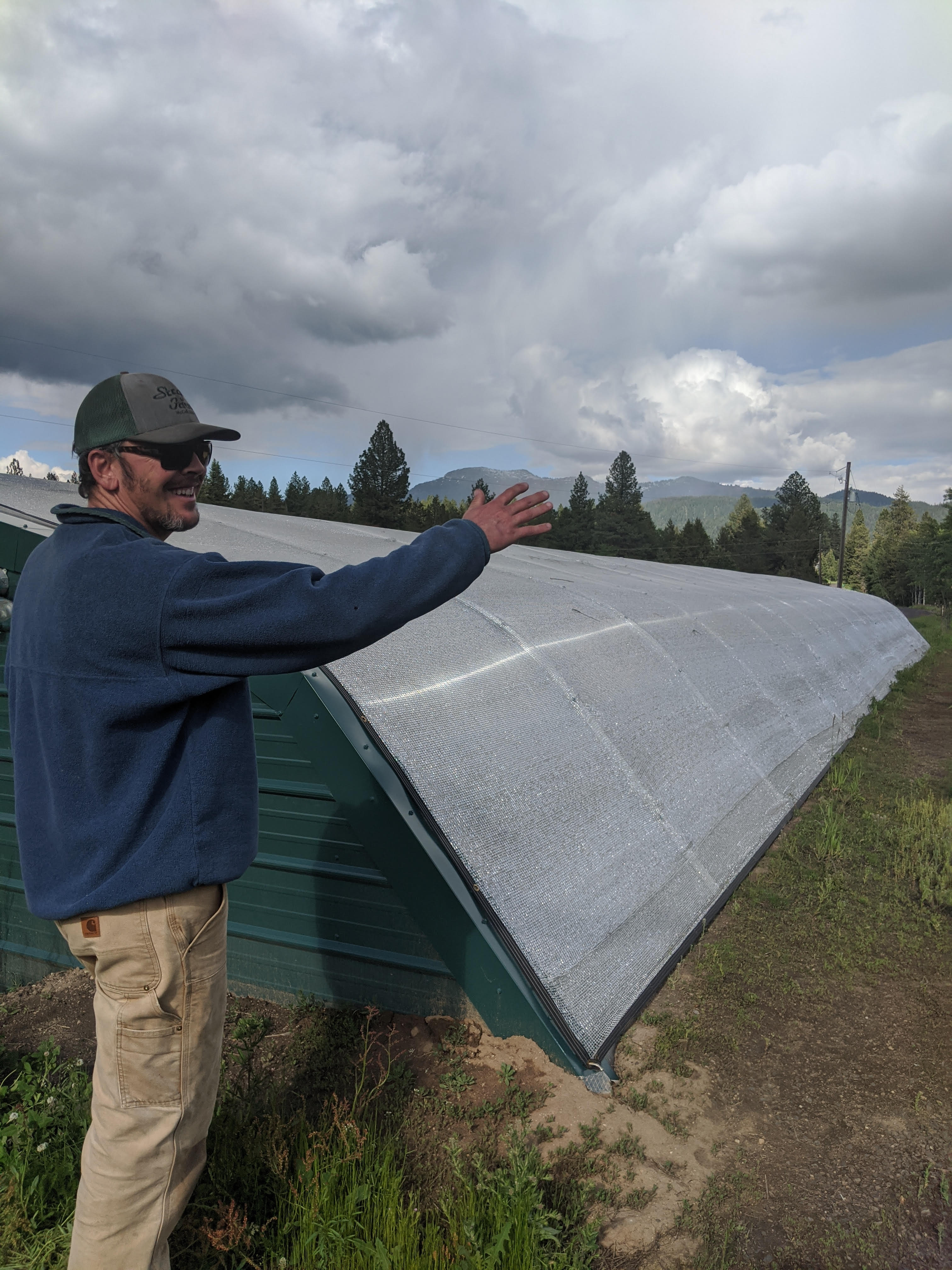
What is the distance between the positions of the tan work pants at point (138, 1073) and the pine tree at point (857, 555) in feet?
244

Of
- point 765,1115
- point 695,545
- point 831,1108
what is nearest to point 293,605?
point 765,1115

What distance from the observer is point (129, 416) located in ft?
5.63

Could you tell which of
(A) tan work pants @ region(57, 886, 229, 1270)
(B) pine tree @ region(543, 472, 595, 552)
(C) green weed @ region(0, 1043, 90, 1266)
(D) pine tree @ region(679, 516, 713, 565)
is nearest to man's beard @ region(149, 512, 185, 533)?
(A) tan work pants @ region(57, 886, 229, 1270)

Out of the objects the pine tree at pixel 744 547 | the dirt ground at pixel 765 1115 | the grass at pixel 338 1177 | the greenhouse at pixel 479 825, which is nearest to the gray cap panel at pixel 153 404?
the greenhouse at pixel 479 825

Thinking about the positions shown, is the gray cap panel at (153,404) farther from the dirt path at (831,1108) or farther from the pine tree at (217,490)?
the pine tree at (217,490)

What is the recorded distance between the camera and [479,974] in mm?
2990

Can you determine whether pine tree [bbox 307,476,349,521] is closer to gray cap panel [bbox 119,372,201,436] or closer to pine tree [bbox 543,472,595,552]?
pine tree [bbox 543,472,595,552]

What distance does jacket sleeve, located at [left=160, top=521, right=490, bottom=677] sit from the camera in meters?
1.53

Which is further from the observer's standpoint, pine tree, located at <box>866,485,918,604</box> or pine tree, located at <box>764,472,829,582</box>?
pine tree, located at <box>764,472,829,582</box>

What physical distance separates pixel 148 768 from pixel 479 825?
1764mm

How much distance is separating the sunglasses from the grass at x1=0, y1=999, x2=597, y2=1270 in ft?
6.00

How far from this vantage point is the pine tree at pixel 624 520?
63.5 meters

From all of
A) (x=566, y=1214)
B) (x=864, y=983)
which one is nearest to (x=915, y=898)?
(x=864, y=983)

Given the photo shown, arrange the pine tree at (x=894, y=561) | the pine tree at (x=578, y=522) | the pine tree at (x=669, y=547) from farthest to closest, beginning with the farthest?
the pine tree at (x=669, y=547) < the pine tree at (x=578, y=522) < the pine tree at (x=894, y=561)
